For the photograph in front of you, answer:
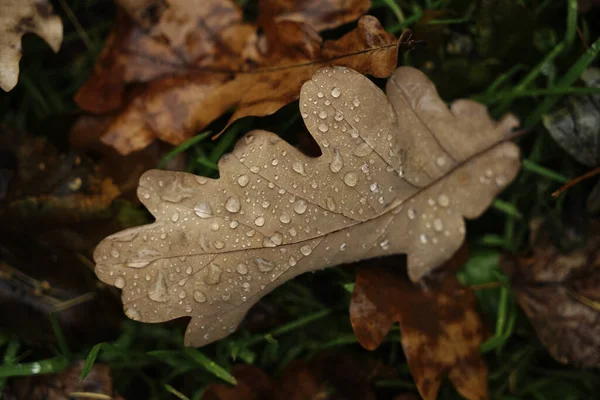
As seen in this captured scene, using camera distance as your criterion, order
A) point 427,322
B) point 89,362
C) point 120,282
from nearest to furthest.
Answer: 1. point 120,282
2. point 89,362
3. point 427,322

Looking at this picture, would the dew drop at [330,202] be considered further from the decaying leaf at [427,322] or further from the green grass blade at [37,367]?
the green grass blade at [37,367]

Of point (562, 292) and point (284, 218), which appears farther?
point (562, 292)

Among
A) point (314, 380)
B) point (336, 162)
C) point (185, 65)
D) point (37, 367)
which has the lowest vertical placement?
point (314, 380)

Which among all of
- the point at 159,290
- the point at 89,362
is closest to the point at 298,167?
the point at 159,290

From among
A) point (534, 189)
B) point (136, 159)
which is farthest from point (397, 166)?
point (136, 159)

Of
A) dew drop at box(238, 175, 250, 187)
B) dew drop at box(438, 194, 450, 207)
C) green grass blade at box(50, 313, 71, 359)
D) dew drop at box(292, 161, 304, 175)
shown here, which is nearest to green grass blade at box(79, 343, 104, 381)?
green grass blade at box(50, 313, 71, 359)

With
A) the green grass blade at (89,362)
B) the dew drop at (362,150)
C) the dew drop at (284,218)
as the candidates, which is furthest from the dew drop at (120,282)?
the dew drop at (362,150)

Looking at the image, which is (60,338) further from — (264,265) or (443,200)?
(443,200)
